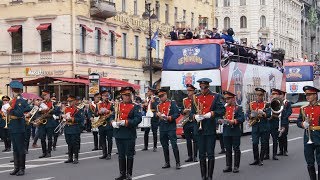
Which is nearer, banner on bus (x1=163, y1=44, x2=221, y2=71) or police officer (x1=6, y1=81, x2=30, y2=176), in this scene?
police officer (x1=6, y1=81, x2=30, y2=176)

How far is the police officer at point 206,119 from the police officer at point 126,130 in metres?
1.21

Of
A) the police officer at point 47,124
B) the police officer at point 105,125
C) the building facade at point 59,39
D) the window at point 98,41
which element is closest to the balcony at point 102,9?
the building facade at point 59,39

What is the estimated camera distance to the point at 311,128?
38.4ft

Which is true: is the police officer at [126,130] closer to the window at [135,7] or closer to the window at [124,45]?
the window at [124,45]

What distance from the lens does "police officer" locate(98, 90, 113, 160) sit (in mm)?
18047

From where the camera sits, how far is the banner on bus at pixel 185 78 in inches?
958

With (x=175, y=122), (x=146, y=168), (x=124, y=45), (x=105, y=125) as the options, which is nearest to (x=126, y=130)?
(x=146, y=168)

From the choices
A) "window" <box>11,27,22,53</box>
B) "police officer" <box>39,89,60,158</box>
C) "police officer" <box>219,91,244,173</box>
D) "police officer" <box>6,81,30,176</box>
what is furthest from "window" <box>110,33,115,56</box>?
"police officer" <box>6,81,30,176</box>

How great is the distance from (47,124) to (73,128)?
207 cm

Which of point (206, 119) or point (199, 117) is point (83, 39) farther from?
point (199, 117)

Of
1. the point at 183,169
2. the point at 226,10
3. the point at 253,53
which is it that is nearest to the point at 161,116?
the point at 183,169

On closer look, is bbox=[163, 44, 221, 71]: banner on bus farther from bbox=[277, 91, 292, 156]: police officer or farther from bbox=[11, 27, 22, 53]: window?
bbox=[11, 27, 22, 53]: window

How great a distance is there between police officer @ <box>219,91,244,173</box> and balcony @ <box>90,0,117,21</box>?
30178 mm

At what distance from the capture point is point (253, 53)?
29312mm
